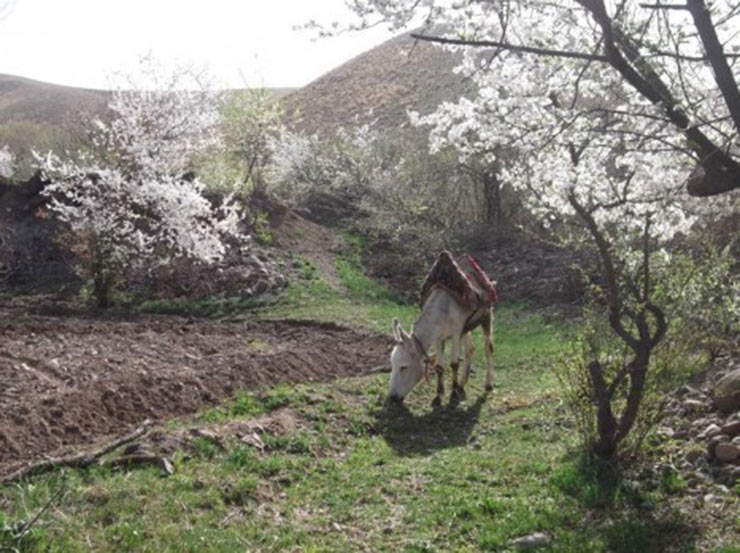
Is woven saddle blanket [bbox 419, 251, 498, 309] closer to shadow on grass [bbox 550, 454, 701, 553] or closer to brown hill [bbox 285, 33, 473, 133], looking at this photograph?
shadow on grass [bbox 550, 454, 701, 553]

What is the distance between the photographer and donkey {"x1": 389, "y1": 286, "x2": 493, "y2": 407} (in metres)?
9.70

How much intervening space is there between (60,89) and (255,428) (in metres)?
91.3

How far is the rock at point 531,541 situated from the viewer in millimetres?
5449

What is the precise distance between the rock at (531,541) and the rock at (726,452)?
1961 millimetres

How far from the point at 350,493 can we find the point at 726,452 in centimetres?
338

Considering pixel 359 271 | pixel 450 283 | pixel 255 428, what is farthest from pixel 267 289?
pixel 255 428

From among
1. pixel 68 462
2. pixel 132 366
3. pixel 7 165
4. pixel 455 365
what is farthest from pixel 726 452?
pixel 7 165

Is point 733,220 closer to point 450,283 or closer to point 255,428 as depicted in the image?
point 450,283

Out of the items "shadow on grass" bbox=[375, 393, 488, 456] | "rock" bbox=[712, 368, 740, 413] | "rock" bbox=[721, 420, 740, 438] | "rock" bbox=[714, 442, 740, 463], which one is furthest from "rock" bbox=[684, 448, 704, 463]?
"shadow on grass" bbox=[375, 393, 488, 456]

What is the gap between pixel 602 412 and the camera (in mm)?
6730

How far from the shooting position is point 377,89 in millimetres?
63844

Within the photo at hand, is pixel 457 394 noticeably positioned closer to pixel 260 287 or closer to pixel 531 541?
pixel 531 541

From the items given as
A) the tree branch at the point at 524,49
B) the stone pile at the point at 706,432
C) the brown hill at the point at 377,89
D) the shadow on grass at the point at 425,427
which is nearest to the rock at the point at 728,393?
the stone pile at the point at 706,432

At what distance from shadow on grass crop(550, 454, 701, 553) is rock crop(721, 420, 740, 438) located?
3.58 ft
